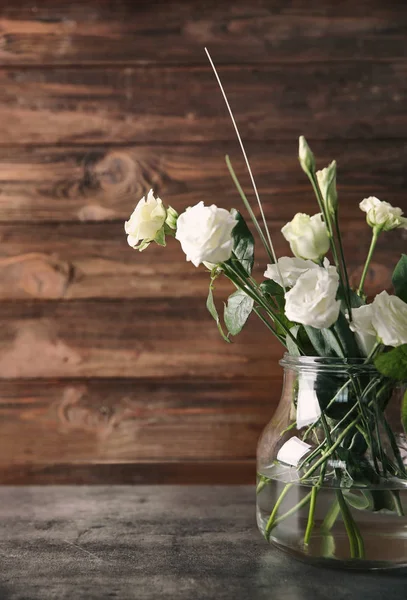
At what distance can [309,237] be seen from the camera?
0.72m

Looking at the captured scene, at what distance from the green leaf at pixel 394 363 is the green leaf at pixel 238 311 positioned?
0.57 feet

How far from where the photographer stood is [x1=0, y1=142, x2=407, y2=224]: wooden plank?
1.18 metres

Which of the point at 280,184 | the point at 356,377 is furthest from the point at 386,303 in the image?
the point at 280,184

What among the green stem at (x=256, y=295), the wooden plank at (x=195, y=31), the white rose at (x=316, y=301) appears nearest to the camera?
the white rose at (x=316, y=301)

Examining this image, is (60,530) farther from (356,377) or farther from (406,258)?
(406,258)

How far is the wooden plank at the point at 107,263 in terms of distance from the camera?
1.18 m

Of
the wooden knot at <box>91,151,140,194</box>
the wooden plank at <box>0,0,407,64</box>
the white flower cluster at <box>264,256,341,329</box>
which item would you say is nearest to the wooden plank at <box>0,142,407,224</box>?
the wooden knot at <box>91,151,140,194</box>

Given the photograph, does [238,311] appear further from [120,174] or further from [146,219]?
[120,174]

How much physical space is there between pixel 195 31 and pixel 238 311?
0.64m

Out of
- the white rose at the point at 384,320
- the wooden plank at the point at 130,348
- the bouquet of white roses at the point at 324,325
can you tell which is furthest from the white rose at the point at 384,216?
the wooden plank at the point at 130,348

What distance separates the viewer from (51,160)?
1191mm

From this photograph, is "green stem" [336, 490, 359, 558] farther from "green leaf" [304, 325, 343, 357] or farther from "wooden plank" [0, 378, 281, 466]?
"wooden plank" [0, 378, 281, 466]

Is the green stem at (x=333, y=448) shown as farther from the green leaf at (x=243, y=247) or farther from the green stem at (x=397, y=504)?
the green leaf at (x=243, y=247)

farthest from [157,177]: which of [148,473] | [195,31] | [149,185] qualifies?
[148,473]
